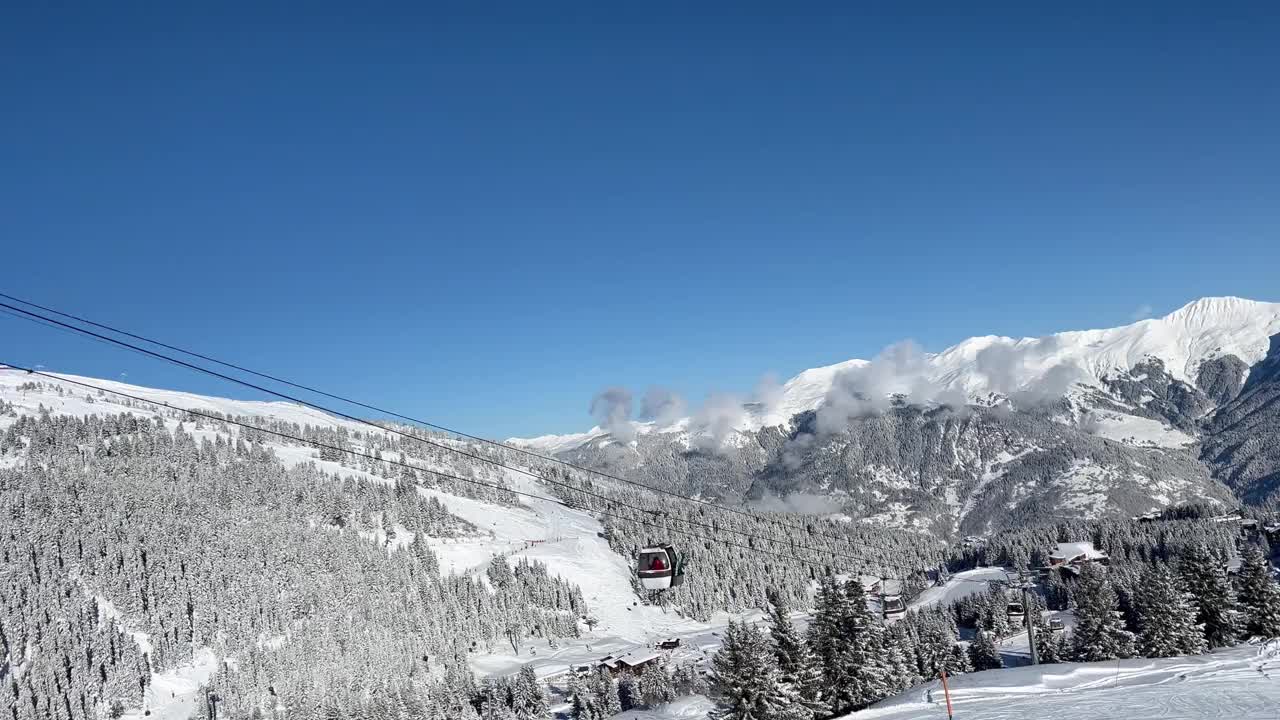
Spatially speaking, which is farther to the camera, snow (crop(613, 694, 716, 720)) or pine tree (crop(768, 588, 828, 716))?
snow (crop(613, 694, 716, 720))

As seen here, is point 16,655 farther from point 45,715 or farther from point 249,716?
point 249,716

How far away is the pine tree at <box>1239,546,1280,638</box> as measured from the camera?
6725cm

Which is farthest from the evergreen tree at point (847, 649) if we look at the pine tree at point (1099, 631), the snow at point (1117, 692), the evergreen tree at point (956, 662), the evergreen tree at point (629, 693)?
the evergreen tree at point (629, 693)

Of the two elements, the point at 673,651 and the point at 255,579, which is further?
the point at 255,579

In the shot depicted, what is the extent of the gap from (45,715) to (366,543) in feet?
241

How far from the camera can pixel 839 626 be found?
54812 millimetres

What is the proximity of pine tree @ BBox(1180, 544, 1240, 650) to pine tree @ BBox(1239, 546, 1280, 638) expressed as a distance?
1127 mm

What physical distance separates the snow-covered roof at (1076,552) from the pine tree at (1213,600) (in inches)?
4907

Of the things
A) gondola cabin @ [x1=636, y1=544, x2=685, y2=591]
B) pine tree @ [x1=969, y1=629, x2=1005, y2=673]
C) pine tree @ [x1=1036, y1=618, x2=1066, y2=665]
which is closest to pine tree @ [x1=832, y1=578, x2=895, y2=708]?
gondola cabin @ [x1=636, y1=544, x2=685, y2=591]

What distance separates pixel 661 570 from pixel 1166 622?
4549cm

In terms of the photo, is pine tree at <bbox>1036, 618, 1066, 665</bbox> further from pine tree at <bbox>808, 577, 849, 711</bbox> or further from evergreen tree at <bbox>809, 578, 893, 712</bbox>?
pine tree at <bbox>808, 577, 849, 711</bbox>

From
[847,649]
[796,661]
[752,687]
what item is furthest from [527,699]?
[752,687]

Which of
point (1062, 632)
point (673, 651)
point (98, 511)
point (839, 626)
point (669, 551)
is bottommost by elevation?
point (673, 651)

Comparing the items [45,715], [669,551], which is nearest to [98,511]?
[45,715]
